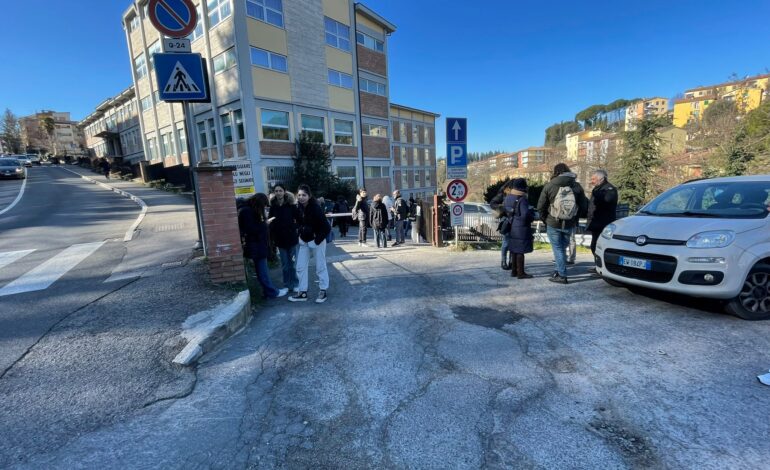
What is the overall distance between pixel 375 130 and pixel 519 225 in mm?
22941

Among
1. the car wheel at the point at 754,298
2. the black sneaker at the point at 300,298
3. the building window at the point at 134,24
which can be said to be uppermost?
the building window at the point at 134,24

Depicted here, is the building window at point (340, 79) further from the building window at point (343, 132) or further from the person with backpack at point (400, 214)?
the person with backpack at point (400, 214)

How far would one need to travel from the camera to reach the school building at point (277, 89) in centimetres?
1797

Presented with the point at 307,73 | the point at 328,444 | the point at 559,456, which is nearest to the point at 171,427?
the point at 328,444

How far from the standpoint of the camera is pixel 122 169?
3066 cm

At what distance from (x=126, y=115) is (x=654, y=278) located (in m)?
46.7

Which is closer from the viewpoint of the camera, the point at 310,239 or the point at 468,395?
the point at 468,395

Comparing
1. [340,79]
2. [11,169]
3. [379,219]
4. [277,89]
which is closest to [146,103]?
[11,169]

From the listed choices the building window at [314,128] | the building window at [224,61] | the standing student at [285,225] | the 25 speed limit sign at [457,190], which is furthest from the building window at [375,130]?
the standing student at [285,225]

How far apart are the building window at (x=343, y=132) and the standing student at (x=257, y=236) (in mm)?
18682

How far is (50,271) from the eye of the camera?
5.61 meters

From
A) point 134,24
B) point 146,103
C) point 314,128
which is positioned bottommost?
point 314,128

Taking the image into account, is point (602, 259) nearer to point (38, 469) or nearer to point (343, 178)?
point (38, 469)

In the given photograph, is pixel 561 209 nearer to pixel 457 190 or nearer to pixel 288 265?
pixel 457 190
